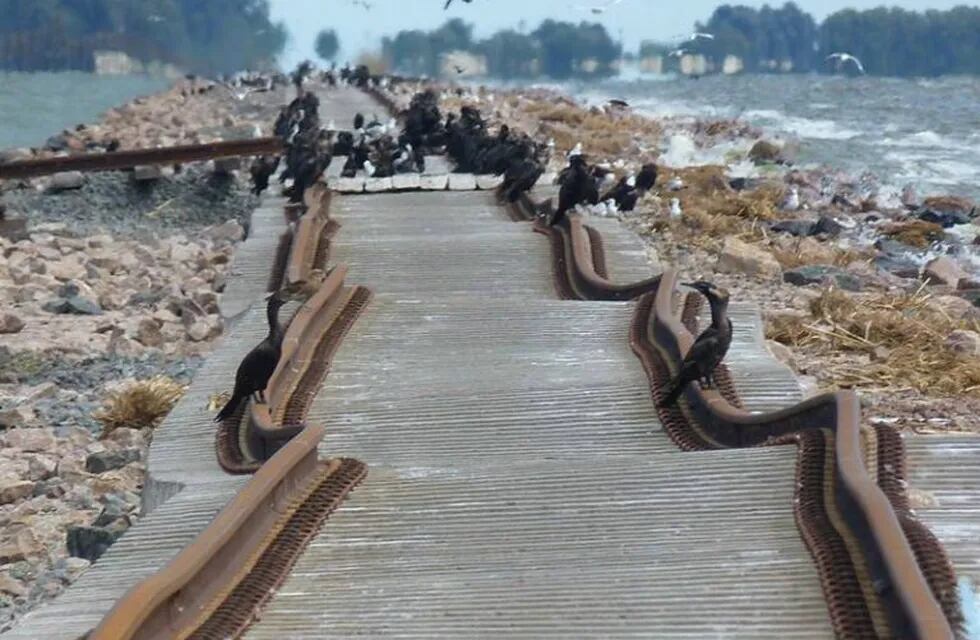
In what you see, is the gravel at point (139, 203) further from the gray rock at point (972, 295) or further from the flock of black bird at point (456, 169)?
the gray rock at point (972, 295)

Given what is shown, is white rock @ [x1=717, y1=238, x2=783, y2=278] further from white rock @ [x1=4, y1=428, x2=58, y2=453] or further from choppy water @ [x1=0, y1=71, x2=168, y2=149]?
choppy water @ [x1=0, y1=71, x2=168, y2=149]

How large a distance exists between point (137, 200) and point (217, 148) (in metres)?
1.53

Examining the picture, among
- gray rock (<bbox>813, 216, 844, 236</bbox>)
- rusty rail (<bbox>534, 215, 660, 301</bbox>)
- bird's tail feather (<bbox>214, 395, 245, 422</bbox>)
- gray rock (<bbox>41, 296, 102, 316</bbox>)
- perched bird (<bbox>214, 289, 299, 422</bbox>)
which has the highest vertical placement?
perched bird (<bbox>214, 289, 299, 422</bbox>)

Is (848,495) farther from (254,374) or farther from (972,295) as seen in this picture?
(972,295)

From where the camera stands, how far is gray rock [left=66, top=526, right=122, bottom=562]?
25.9 feet

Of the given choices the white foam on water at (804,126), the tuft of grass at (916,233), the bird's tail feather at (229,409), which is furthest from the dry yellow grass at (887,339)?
the white foam on water at (804,126)

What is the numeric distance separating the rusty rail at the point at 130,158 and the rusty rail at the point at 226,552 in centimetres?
1663

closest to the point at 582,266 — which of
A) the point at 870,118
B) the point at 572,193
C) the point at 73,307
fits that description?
the point at 572,193

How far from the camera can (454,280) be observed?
12.7 m

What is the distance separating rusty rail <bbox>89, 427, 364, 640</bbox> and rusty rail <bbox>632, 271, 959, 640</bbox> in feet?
5.56

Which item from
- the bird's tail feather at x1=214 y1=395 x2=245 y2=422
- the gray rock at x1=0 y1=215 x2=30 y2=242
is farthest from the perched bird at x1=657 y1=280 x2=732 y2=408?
the gray rock at x1=0 y1=215 x2=30 y2=242

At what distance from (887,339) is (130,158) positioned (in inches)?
555

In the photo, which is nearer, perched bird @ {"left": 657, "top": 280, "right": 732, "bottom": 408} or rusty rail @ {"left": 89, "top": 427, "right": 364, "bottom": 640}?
rusty rail @ {"left": 89, "top": 427, "right": 364, "bottom": 640}

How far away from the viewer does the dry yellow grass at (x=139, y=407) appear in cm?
1048
